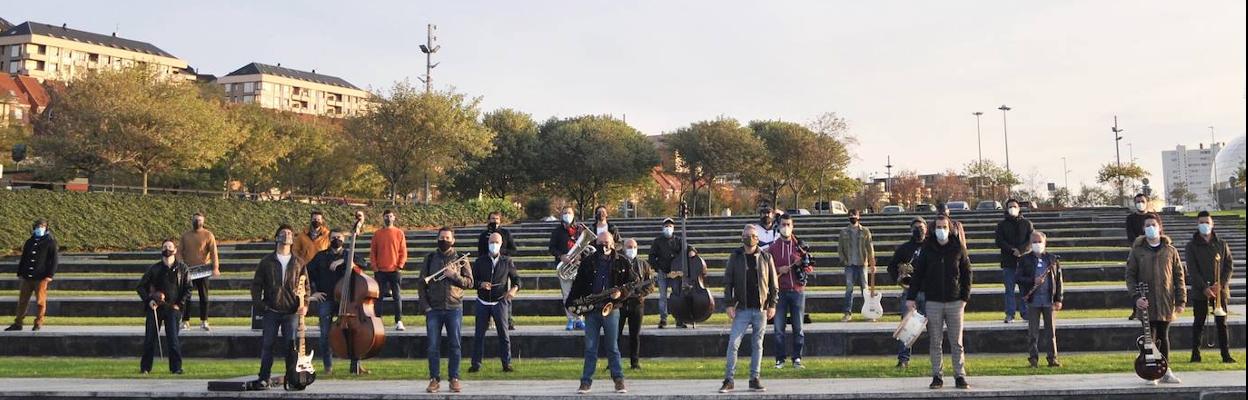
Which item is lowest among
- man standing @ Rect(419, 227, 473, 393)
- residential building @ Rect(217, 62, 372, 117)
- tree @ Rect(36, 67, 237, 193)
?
man standing @ Rect(419, 227, 473, 393)

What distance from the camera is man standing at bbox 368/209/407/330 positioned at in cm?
1240

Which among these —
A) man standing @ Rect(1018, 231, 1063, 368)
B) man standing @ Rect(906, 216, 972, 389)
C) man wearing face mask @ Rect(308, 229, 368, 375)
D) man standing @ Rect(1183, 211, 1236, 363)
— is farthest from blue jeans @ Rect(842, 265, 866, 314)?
man wearing face mask @ Rect(308, 229, 368, 375)

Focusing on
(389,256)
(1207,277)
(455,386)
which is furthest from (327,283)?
(1207,277)

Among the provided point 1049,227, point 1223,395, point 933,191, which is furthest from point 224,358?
point 933,191

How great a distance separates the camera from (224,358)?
39.4 ft

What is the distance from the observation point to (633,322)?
34.5 feet

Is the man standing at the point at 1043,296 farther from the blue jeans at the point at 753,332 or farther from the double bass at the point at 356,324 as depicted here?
the double bass at the point at 356,324

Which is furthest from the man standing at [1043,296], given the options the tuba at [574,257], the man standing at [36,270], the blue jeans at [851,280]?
the man standing at [36,270]

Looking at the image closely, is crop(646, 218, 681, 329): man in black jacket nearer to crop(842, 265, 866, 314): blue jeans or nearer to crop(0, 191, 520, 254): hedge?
crop(842, 265, 866, 314): blue jeans

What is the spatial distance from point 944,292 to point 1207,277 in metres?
4.00

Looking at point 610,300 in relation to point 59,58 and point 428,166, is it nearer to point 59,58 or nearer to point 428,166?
point 428,166

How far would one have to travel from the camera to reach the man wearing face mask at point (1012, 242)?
486 inches

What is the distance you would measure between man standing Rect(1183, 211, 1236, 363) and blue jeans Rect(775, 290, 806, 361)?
4.49m

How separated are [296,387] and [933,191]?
84611 mm
